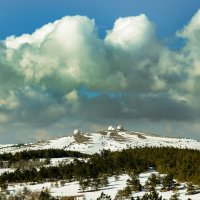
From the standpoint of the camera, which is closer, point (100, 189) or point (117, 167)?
point (100, 189)

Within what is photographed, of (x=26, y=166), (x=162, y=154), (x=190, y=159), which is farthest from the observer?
(x=26, y=166)

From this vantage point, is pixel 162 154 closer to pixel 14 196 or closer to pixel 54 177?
pixel 54 177

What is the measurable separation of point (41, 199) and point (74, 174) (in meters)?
45.8

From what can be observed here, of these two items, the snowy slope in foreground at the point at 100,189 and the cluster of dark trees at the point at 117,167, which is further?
the cluster of dark trees at the point at 117,167

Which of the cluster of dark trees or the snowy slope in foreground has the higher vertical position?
the cluster of dark trees

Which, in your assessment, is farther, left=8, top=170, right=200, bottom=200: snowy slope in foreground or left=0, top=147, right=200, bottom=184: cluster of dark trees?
left=0, top=147, right=200, bottom=184: cluster of dark trees

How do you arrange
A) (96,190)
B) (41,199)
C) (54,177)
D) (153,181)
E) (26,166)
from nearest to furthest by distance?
(41,199), (153,181), (96,190), (54,177), (26,166)

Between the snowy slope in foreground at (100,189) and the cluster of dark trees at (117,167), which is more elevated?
the cluster of dark trees at (117,167)

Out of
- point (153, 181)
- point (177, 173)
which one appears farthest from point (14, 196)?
point (177, 173)

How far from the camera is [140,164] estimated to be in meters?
144

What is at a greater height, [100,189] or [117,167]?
[117,167]

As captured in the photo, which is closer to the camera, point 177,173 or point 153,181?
point 153,181

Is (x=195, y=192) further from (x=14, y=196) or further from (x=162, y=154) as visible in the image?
(x=162, y=154)

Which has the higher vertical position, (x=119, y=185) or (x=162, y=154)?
(x=162, y=154)
